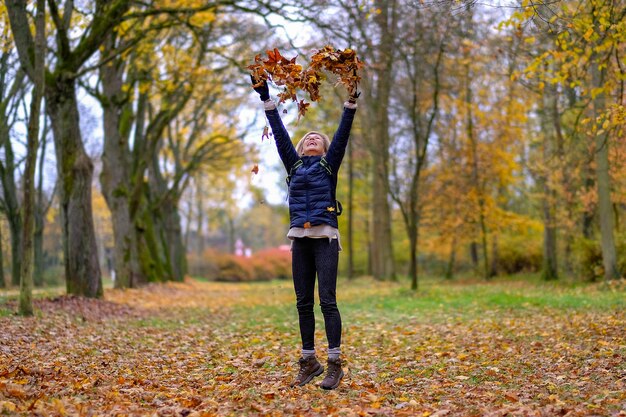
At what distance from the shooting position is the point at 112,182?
19.0m

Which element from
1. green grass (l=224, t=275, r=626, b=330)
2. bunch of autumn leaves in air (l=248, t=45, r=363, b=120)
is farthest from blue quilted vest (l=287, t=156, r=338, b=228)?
green grass (l=224, t=275, r=626, b=330)

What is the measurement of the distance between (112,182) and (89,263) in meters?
6.80

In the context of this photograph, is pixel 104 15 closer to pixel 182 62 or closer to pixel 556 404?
pixel 182 62

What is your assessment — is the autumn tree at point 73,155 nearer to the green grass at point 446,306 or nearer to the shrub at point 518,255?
the green grass at point 446,306

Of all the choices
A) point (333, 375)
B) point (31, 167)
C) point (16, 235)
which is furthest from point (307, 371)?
point (16, 235)

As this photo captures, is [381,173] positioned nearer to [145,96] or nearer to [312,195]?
[145,96]

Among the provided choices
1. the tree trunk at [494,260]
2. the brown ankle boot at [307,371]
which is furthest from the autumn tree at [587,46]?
the tree trunk at [494,260]

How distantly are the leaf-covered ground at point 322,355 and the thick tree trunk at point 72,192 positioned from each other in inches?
30.9

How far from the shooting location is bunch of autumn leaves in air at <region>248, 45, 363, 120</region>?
5.51m

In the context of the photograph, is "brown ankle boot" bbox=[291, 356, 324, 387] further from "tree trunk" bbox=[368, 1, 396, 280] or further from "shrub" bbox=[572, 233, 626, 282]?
"shrub" bbox=[572, 233, 626, 282]

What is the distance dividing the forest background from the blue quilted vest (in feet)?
8.81

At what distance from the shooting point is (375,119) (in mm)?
23984

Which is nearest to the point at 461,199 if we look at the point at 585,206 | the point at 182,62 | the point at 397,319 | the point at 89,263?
the point at 585,206

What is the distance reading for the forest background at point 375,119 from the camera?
10672 millimetres
